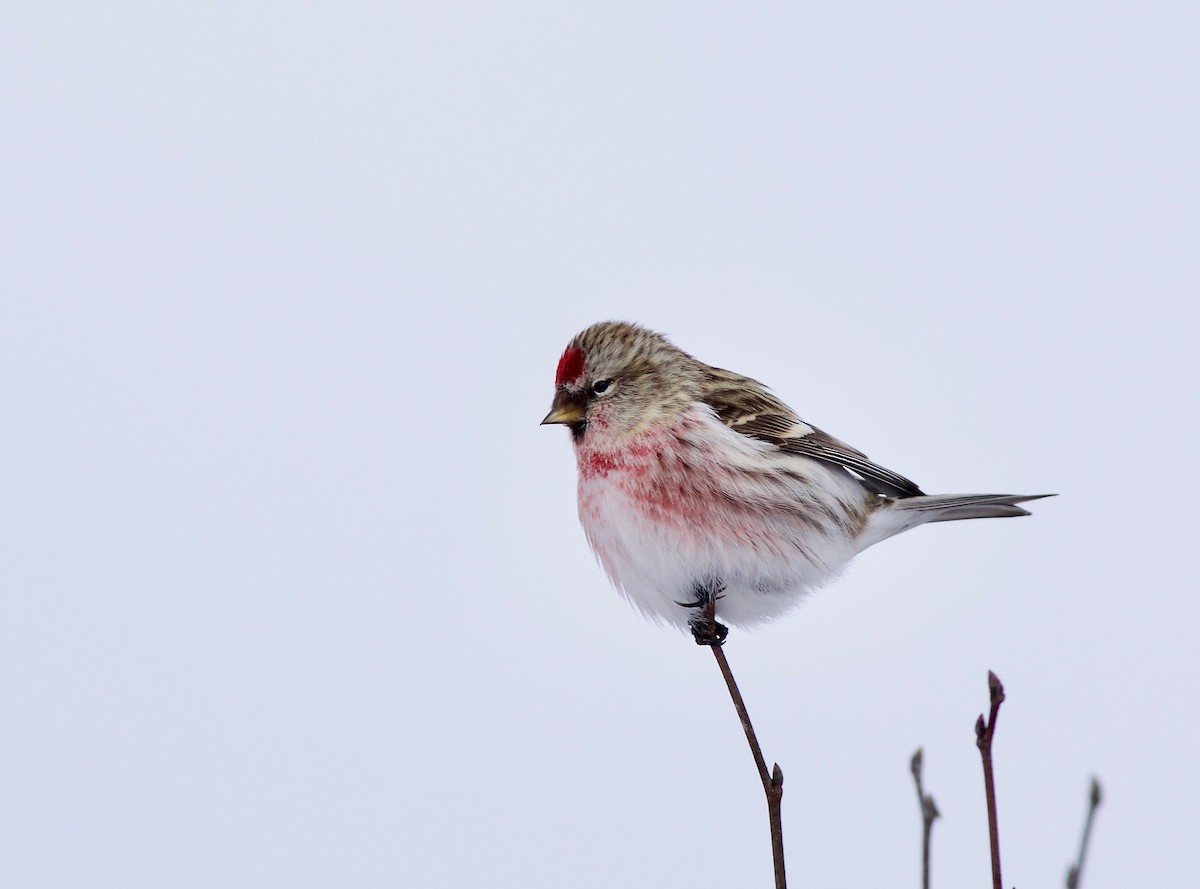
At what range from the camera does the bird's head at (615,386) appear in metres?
4.31

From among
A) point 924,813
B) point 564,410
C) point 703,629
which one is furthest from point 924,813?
point 564,410

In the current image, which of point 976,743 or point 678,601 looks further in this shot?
point 678,601

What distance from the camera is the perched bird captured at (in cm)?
411

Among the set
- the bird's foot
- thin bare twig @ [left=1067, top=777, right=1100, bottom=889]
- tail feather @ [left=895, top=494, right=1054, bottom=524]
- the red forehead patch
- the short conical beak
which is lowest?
thin bare twig @ [left=1067, top=777, right=1100, bottom=889]

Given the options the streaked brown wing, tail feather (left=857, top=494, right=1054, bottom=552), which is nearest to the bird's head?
the streaked brown wing

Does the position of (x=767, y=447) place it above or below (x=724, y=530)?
above

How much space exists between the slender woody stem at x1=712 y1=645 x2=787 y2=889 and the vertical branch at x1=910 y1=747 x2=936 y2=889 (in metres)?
0.26

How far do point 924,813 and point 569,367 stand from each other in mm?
2575

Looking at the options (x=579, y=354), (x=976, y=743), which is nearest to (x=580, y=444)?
(x=579, y=354)

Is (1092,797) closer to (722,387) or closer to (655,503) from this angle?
(655,503)

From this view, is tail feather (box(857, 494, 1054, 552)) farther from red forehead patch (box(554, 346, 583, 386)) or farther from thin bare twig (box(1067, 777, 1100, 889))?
thin bare twig (box(1067, 777, 1100, 889))

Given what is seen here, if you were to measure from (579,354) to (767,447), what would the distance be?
0.76 meters

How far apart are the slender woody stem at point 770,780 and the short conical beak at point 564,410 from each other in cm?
171

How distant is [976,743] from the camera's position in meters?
1.82
